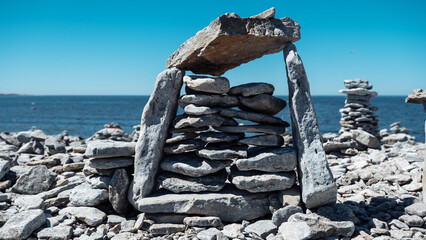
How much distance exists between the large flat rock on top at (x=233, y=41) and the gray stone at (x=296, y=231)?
10.9ft

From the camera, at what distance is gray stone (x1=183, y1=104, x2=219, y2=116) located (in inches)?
248

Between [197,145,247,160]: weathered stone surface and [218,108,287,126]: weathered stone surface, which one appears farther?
[218,108,287,126]: weathered stone surface

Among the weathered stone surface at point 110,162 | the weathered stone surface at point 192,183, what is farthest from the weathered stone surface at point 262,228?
the weathered stone surface at point 110,162

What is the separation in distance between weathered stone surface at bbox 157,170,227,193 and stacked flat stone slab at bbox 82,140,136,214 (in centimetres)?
78

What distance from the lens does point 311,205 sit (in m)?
5.95

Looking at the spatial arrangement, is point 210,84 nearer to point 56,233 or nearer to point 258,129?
point 258,129

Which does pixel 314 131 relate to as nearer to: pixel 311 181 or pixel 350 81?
pixel 311 181

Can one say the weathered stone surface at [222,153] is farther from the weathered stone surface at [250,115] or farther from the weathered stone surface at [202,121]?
the weathered stone surface at [250,115]

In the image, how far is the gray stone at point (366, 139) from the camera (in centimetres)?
1292

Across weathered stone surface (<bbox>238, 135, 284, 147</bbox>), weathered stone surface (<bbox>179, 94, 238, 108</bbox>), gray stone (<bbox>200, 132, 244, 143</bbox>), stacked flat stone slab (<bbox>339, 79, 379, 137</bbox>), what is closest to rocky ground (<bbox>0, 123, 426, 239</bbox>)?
weathered stone surface (<bbox>238, 135, 284, 147</bbox>)

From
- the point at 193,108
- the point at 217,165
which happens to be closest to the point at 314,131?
the point at 217,165

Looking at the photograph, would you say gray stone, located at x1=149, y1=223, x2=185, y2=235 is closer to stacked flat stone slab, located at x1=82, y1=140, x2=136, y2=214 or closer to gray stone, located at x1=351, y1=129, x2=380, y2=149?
stacked flat stone slab, located at x1=82, y1=140, x2=136, y2=214

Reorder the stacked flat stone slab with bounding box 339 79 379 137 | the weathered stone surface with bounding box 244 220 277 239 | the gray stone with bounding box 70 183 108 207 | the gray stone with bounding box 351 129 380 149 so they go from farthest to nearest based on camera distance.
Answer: the stacked flat stone slab with bounding box 339 79 379 137
the gray stone with bounding box 351 129 380 149
the gray stone with bounding box 70 183 108 207
the weathered stone surface with bounding box 244 220 277 239

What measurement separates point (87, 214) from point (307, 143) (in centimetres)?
428
